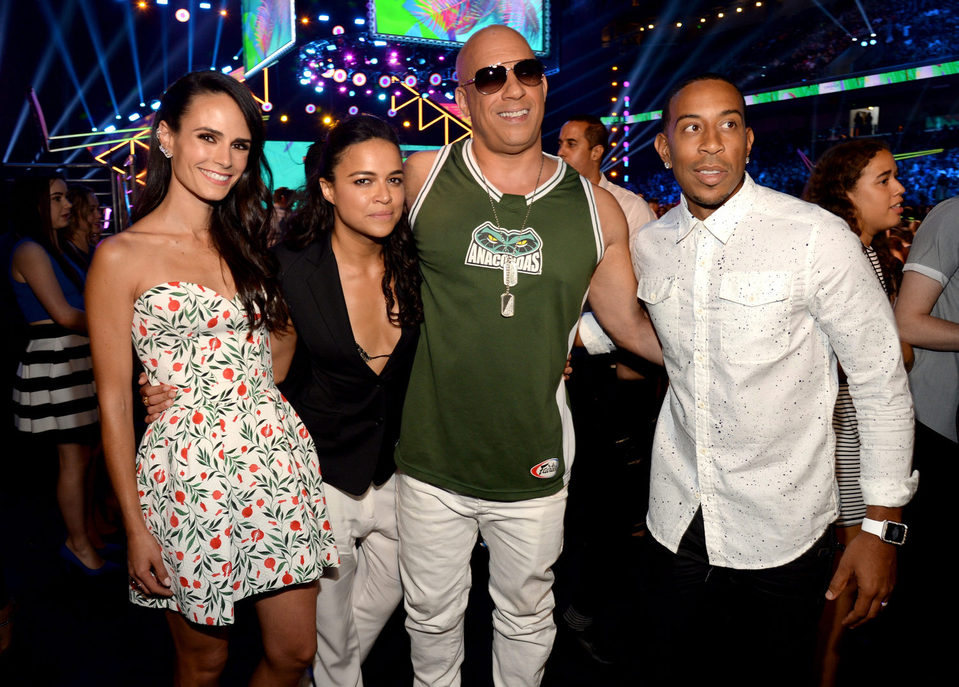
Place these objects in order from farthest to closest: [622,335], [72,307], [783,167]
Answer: [783,167] → [72,307] → [622,335]

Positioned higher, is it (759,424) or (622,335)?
(622,335)

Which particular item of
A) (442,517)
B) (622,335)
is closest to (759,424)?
(622,335)

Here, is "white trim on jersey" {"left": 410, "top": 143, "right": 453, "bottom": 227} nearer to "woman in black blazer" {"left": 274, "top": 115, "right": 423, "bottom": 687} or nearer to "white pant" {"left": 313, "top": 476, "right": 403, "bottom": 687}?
"woman in black blazer" {"left": 274, "top": 115, "right": 423, "bottom": 687}

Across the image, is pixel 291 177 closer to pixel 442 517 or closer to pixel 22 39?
pixel 22 39

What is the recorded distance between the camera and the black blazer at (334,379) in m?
2.16

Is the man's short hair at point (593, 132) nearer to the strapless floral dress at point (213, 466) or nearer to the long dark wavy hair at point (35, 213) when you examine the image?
the strapless floral dress at point (213, 466)

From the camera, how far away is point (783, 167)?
18797 millimetres

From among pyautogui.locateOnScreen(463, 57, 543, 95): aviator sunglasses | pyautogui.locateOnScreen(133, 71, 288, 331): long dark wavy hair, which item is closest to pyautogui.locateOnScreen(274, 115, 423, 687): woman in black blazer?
pyautogui.locateOnScreen(133, 71, 288, 331): long dark wavy hair

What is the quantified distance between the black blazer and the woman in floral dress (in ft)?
0.41

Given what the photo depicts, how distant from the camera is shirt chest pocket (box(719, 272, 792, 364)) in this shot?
1.72 meters

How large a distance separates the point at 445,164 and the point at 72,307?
2618 millimetres

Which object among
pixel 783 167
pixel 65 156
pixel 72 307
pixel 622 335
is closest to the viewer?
pixel 622 335

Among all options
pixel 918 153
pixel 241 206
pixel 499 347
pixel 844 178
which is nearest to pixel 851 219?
pixel 844 178

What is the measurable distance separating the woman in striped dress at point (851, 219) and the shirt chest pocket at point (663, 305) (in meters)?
0.86
